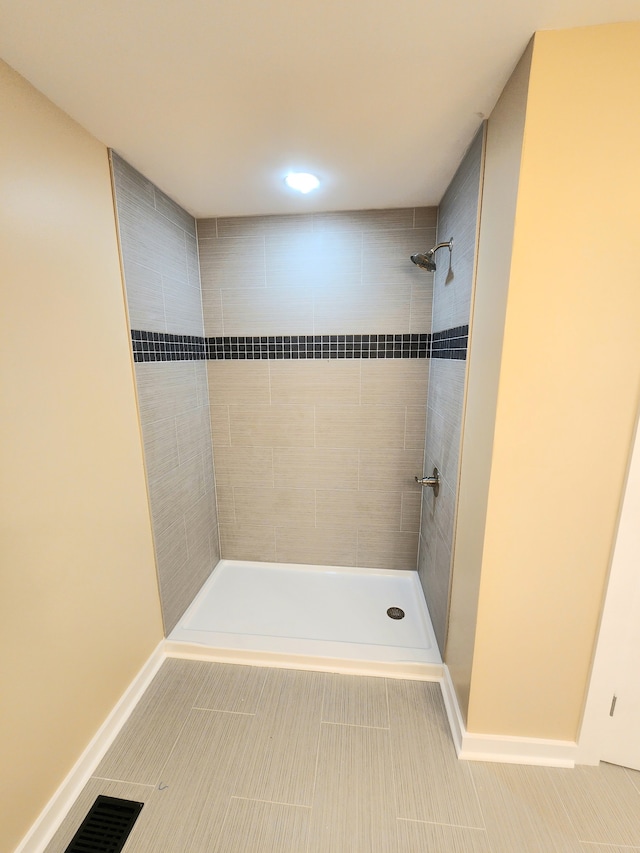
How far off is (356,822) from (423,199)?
8.51 feet

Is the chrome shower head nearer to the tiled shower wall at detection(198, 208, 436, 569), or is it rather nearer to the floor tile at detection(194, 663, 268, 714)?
the tiled shower wall at detection(198, 208, 436, 569)

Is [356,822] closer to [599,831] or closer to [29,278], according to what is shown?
[599,831]

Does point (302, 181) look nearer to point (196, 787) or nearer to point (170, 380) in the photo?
point (170, 380)

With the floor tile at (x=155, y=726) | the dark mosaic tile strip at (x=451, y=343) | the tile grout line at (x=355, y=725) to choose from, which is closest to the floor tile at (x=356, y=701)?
the tile grout line at (x=355, y=725)

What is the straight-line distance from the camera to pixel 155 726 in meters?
1.49

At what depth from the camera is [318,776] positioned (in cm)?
130

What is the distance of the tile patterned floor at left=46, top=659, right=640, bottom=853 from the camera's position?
3.70 feet

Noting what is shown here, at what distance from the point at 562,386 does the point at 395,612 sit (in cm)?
159

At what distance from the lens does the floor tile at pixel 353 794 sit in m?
1.12

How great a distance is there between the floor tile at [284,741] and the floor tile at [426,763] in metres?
0.31

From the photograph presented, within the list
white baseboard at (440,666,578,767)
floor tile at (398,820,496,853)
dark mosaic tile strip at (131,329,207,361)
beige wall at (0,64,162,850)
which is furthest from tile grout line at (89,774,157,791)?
dark mosaic tile strip at (131,329,207,361)

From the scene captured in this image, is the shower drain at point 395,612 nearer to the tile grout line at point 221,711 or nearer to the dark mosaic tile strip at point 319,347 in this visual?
the tile grout line at point 221,711

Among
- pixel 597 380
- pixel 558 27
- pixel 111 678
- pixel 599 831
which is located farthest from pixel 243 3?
pixel 599 831

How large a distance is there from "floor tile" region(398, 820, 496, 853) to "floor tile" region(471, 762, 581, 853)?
4cm
